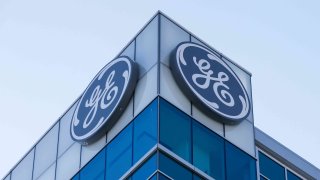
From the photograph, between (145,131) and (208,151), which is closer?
(145,131)

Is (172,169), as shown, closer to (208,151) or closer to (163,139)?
(163,139)

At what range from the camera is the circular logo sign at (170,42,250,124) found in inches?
1651

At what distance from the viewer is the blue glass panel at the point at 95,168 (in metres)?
42.8

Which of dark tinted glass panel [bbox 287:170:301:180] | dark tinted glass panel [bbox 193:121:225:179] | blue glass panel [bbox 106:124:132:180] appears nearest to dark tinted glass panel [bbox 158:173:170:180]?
dark tinted glass panel [bbox 193:121:225:179]

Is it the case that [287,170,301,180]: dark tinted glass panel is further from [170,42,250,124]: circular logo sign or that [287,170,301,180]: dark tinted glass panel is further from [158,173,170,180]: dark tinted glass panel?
[158,173,170,180]: dark tinted glass panel

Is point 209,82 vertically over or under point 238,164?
over

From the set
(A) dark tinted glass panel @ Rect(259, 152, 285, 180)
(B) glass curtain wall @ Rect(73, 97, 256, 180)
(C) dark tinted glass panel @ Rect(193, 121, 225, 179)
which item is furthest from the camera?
(A) dark tinted glass panel @ Rect(259, 152, 285, 180)

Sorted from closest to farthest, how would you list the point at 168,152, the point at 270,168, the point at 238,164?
the point at 168,152, the point at 238,164, the point at 270,168

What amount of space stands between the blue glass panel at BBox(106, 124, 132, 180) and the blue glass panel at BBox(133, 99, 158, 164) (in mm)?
420

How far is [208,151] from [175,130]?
6.06ft

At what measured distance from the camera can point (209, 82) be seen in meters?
42.9

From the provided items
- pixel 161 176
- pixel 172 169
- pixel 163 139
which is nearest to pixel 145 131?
pixel 163 139

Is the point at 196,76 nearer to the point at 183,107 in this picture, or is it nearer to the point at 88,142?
the point at 183,107

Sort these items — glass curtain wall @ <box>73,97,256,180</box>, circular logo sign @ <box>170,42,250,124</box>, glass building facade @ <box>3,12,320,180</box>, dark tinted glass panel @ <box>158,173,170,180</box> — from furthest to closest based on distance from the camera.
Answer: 1. circular logo sign @ <box>170,42,250,124</box>
2. glass building facade @ <box>3,12,320,180</box>
3. glass curtain wall @ <box>73,97,256,180</box>
4. dark tinted glass panel @ <box>158,173,170,180</box>
